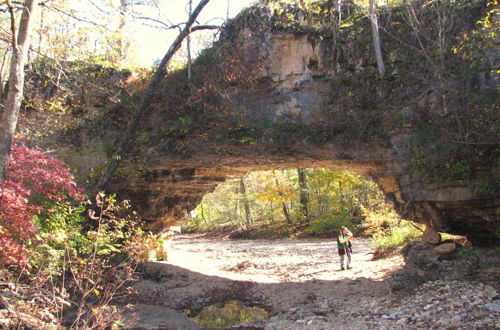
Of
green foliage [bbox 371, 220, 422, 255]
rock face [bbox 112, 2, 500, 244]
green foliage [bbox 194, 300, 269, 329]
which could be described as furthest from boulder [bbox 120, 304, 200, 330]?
green foliage [bbox 371, 220, 422, 255]

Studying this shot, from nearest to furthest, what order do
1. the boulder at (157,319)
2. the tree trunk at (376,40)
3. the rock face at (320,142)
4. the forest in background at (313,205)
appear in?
the boulder at (157,319), the rock face at (320,142), the tree trunk at (376,40), the forest in background at (313,205)

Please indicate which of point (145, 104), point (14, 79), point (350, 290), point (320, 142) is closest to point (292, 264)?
point (350, 290)

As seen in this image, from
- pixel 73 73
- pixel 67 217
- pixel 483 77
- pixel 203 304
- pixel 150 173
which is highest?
pixel 73 73

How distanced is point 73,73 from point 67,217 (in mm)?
5767

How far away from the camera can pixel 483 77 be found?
29.4 feet

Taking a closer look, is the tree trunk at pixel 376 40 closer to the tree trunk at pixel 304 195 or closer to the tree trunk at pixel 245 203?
the tree trunk at pixel 304 195

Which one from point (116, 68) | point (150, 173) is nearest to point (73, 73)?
point (116, 68)

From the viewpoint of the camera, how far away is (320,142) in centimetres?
1029

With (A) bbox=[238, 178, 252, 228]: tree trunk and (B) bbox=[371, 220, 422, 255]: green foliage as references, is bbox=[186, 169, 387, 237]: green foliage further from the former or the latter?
(B) bbox=[371, 220, 422, 255]: green foliage

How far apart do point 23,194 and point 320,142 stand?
6.94 meters

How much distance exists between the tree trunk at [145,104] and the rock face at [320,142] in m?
1.01

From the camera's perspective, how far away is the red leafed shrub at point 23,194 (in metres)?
6.10

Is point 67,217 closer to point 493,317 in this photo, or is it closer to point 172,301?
point 172,301

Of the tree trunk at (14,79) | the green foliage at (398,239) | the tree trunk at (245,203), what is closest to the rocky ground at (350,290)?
the green foliage at (398,239)
